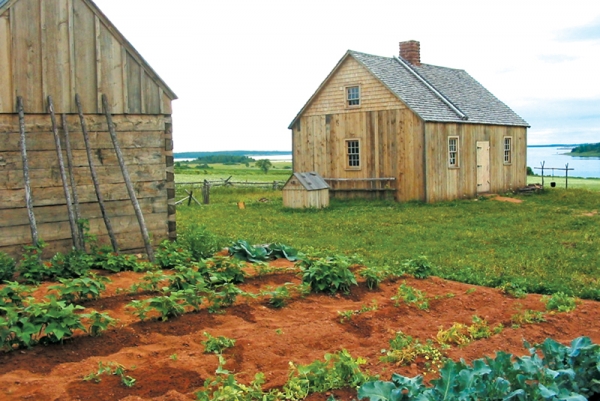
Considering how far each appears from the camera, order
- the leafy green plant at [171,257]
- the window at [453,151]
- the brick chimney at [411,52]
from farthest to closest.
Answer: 1. the brick chimney at [411,52]
2. the window at [453,151]
3. the leafy green plant at [171,257]

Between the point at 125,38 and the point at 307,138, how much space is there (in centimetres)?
1645

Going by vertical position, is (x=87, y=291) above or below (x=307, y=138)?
below

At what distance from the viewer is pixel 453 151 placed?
2669 cm

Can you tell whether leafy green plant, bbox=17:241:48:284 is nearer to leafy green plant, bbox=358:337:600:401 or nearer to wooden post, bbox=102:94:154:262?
wooden post, bbox=102:94:154:262

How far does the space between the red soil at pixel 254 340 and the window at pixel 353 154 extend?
17942 mm

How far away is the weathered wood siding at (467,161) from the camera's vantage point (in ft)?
83.0

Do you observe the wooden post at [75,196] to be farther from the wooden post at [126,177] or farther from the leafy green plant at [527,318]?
the leafy green plant at [527,318]

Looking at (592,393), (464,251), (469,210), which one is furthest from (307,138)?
(592,393)

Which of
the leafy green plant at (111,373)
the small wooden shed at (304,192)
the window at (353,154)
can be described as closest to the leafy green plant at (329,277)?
the leafy green plant at (111,373)

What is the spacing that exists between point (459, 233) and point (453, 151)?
1098 cm

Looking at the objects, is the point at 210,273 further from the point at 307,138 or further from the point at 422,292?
the point at 307,138

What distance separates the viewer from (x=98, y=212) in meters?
11.8

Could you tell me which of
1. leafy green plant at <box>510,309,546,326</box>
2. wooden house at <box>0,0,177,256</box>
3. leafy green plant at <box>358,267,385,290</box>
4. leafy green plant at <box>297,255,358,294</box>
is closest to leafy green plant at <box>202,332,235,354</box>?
leafy green plant at <box>297,255,358,294</box>

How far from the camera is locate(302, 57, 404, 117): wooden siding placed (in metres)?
25.8
